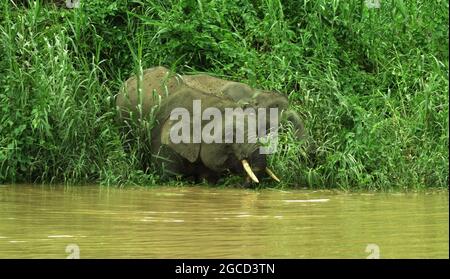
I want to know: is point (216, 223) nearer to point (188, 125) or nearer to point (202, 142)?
point (202, 142)

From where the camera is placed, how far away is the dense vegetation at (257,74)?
1086cm

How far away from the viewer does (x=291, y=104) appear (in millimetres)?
11570

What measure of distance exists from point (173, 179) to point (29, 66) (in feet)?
5.82

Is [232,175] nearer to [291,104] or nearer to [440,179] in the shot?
[291,104]

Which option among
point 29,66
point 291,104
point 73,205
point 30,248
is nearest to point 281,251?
point 30,248

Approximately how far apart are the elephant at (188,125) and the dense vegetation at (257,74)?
17 centimetres

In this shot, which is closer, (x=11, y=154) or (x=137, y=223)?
(x=137, y=223)

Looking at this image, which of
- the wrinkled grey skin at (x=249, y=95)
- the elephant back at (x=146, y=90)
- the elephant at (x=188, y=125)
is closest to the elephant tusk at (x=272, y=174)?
the elephant at (x=188, y=125)

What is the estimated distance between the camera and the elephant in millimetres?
11039

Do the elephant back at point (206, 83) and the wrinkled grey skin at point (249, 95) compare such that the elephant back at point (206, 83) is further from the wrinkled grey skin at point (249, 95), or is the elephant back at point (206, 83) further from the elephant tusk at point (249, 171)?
the elephant tusk at point (249, 171)

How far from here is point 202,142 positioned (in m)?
11.3

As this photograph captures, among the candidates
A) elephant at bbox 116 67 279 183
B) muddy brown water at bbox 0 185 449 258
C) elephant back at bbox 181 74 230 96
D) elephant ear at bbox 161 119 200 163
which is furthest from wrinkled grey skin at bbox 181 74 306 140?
muddy brown water at bbox 0 185 449 258

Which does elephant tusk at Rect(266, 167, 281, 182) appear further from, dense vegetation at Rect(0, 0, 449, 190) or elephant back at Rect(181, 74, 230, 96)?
elephant back at Rect(181, 74, 230, 96)

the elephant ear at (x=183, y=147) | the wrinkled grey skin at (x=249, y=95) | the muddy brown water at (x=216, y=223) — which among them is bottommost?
the muddy brown water at (x=216, y=223)
